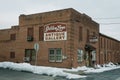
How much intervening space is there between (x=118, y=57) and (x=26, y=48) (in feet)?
125

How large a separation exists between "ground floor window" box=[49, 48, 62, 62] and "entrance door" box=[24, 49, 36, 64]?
125 inches

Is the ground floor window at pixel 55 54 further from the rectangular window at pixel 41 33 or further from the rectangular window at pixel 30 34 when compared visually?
the rectangular window at pixel 30 34

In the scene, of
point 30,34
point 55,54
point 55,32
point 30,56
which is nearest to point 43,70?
point 55,54

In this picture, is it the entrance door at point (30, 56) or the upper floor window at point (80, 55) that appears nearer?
the upper floor window at point (80, 55)

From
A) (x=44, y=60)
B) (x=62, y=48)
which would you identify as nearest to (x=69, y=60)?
(x=62, y=48)

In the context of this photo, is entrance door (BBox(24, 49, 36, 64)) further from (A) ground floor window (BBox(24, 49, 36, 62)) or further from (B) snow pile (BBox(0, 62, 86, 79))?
(B) snow pile (BBox(0, 62, 86, 79))

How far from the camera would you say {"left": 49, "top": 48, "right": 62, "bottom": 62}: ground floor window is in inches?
1308

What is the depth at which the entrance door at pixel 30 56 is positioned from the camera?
36.1 metres

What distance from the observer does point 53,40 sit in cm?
3400

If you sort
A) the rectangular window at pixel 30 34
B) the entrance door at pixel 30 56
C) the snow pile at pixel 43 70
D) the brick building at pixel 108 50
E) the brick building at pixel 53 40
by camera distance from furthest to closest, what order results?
1. the brick building at pixel 108 50
2. the rectangular window at pixel 30 34
3. the entrance door at pixel 30 56
4. the brick building at pixel 53 40
5. the snow pile at pixel 43 70

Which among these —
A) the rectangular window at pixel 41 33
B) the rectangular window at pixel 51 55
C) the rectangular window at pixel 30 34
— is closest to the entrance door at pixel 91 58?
the rectangular window at pixel 51 55

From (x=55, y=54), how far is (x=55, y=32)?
302cm

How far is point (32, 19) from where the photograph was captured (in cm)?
3656

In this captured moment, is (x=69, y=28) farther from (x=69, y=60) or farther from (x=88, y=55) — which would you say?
(x=88, y=55)
